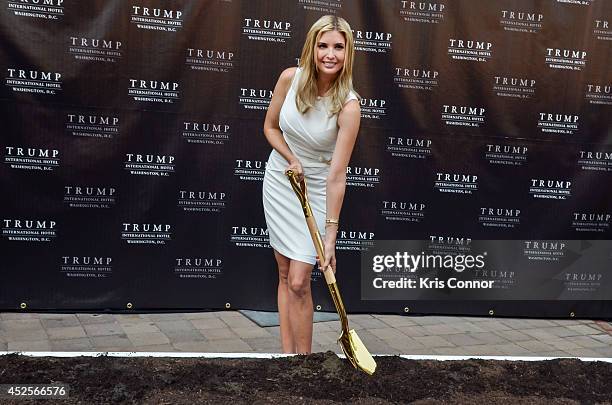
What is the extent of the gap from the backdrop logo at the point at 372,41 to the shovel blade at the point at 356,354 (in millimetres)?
2028

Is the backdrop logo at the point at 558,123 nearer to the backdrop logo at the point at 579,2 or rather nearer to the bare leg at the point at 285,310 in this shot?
the backdrop logo at the point at 579,2

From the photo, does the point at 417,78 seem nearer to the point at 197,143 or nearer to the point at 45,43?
the point at 197,143

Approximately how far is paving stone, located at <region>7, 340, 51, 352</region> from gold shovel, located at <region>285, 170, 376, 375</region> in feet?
5.93

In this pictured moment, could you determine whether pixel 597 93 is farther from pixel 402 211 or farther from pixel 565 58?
pixel 402 211

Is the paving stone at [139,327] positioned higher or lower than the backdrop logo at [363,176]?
lower

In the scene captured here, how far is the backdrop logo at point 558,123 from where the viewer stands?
171 inches

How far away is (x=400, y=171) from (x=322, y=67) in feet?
5.15

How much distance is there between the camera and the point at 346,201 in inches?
167

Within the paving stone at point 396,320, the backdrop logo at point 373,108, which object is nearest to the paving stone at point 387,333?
the paving stone at point 396,320

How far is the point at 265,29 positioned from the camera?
3.99 metres

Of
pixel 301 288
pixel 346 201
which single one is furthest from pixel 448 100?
pixel 301 288

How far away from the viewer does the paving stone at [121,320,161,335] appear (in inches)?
160

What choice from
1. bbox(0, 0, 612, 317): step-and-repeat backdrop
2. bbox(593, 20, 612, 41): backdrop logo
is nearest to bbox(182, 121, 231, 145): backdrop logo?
bbox(0, 0, 612, 317): step-and-repeat backdrop

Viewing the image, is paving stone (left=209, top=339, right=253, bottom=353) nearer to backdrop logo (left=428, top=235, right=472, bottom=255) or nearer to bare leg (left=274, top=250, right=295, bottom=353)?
bare leg (left=274, top=250, right=295, bottom=353)
